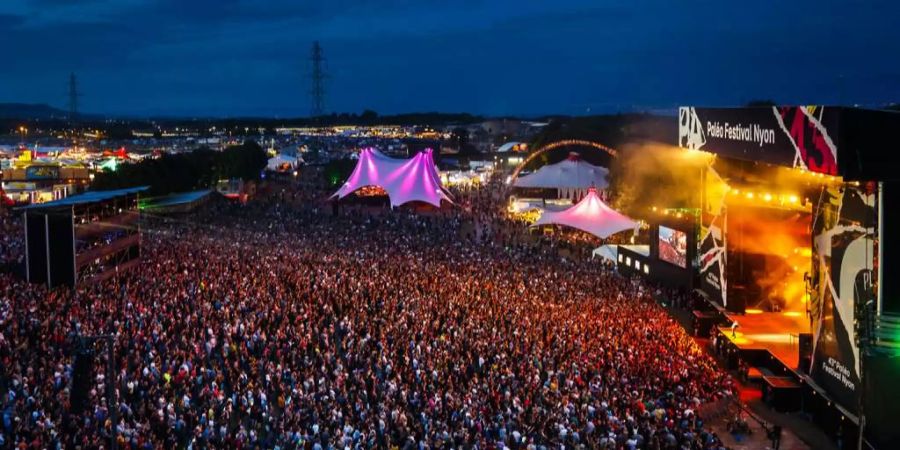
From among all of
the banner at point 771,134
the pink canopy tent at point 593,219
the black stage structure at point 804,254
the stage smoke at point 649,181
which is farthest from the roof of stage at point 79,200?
the stage smoke at point 649,181

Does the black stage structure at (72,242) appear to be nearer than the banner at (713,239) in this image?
Yes

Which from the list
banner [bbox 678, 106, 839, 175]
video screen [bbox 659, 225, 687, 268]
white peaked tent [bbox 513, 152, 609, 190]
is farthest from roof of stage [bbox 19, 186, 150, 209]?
white peaked tent [bbox 513, 152, 609, 190]

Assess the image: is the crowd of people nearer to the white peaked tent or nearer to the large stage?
the large stage

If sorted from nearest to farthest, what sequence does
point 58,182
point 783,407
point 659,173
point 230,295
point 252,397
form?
point 252,397, point 783,407, point 230,295, point 659,173, point 58,182

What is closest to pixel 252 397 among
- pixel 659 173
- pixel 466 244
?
pixel 466 244

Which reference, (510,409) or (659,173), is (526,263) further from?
(659,173)

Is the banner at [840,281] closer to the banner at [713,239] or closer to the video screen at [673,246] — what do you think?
the banner at [713,239]

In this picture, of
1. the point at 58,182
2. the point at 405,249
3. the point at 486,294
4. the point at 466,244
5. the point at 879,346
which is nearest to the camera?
the point at 879,346
